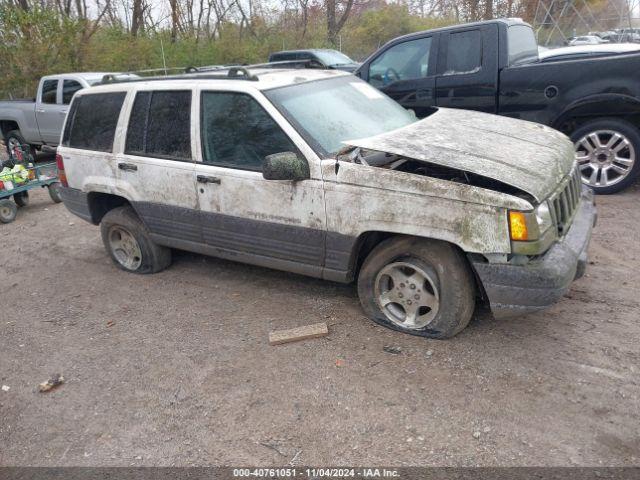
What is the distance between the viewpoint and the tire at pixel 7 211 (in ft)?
23.7

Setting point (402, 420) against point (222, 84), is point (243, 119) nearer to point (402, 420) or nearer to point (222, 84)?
point (222, 84)

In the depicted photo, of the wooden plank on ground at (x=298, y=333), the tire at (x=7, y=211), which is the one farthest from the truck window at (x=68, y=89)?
the wooden plank on ground at (x=298, y=333)

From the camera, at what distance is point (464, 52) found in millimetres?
6602

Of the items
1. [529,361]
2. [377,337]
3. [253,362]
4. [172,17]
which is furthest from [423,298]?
[172,17]

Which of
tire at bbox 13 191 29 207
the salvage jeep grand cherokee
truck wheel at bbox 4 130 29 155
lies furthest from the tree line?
the salvage jeep grand cherokee

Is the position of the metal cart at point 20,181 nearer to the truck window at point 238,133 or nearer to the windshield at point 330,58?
the truck window at point 238,133

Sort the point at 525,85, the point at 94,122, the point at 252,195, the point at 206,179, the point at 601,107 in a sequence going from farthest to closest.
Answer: the point at 525,85
the point at 601,107
the point at 94,122
the point at 206,179
the point at 252,195

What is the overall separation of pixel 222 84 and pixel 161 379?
7.25ft

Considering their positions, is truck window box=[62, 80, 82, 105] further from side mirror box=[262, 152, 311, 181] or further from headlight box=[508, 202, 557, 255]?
headlight box=[508, 202, 557, 255]

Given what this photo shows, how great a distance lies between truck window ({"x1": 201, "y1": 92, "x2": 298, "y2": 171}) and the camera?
372 cm

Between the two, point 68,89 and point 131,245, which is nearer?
point 131,245

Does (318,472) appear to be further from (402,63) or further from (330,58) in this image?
(330,58)

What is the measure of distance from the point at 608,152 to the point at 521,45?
1.83 m

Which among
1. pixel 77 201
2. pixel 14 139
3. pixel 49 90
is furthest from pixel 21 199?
pixel 14 139
